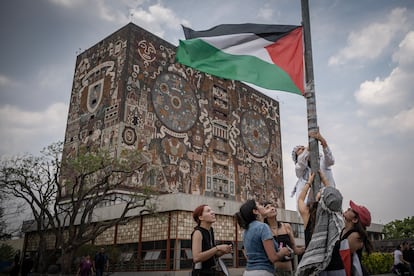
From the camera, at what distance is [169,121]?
2677cm

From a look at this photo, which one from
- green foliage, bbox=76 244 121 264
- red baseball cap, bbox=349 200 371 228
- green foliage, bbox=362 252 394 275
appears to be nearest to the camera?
red baseball cap, bbox=349 200 371 228

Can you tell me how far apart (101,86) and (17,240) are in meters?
17.7

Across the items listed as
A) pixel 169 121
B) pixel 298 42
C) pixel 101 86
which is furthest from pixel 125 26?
pixel 298 42

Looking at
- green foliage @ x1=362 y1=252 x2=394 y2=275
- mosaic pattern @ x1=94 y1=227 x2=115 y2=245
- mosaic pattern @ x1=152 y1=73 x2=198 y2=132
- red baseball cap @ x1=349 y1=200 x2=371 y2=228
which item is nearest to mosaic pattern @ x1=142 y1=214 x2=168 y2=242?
mosaic pattern @ x1=94 y1=227 x2=115 y2=245

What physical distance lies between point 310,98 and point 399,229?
144 ft

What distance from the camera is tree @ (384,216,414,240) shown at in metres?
40.8

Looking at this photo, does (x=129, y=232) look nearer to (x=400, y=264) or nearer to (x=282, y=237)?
(x=400, y=264)

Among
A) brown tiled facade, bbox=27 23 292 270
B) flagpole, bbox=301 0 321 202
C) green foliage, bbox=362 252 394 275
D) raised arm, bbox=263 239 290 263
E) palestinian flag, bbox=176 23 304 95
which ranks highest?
brown tiled facade, bbox=27 23 292 270

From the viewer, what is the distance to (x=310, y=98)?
423 cm

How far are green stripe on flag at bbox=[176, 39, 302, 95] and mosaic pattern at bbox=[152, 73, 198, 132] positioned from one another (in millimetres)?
20912

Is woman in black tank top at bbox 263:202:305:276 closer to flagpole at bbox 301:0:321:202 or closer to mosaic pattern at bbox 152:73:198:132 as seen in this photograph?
flagpole at bbox 301:0:321:202

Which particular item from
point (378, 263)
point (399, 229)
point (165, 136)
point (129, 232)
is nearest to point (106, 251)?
point (129, 232)

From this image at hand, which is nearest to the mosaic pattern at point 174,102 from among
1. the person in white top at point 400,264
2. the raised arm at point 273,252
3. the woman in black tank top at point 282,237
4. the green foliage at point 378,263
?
the green foliage at point 378,263

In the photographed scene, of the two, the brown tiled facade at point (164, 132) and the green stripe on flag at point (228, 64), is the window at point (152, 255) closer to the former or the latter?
the brown tiled facade at point (164, 132)
